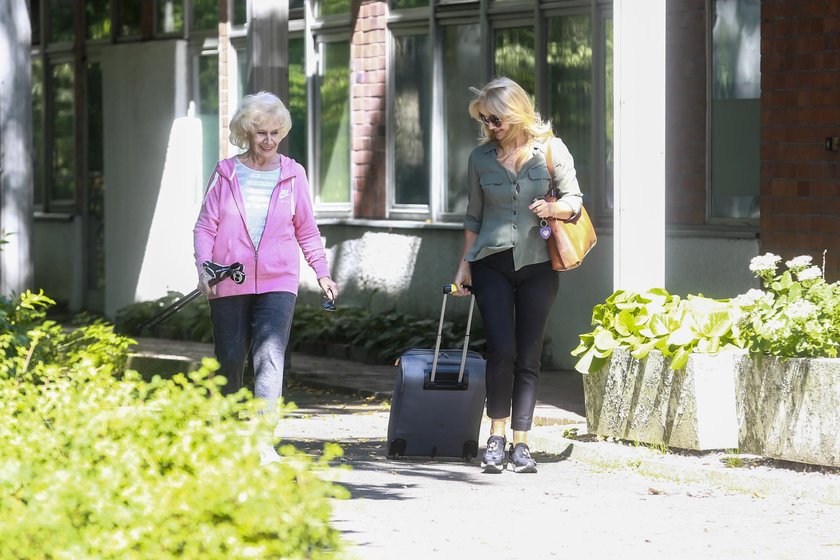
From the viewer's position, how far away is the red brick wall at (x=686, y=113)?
12703 mm

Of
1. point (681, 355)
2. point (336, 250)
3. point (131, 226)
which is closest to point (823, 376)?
point (681, 355)

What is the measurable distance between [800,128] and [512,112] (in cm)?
344

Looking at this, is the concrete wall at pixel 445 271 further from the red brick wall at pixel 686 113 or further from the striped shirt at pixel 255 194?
the striped shirt at pixel 255 194

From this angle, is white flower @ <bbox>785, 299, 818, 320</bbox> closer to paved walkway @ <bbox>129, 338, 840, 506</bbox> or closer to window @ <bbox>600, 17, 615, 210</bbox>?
paved walkway @ <bbox>129, 338, 840, 506</bbox>

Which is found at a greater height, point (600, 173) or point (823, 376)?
point (600, 173)

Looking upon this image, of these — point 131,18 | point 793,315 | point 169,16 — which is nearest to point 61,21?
point 131,18

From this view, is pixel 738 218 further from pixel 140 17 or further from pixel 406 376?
pixel 140 17

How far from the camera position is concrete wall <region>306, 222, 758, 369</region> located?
12.5 metres

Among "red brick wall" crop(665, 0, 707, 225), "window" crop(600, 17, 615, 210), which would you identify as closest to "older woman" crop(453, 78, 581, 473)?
"red brick wall" crop(665, 0, 707, 225)

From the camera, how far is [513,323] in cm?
877

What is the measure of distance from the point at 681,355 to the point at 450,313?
269 inches

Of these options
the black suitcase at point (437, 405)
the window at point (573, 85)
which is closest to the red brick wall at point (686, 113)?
the window at point (573, 85)

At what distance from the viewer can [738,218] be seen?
1248cm

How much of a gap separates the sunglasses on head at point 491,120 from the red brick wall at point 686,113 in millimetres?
4333
